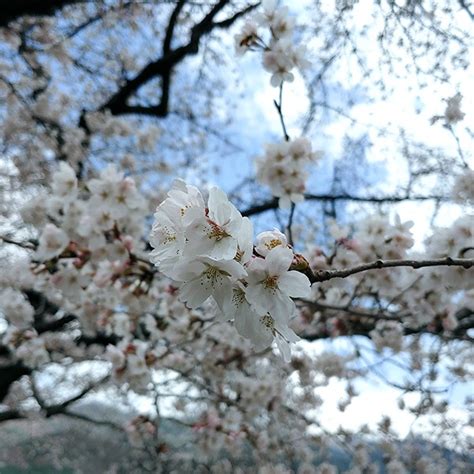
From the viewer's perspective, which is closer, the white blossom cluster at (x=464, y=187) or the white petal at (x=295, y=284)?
the white petal at (x=295, y=284)

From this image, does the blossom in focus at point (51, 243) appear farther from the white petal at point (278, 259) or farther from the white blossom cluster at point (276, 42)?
the white petal at point (278, 259)

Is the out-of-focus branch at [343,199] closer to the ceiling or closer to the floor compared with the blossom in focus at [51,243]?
closer to the ceiling

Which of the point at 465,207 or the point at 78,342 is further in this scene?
the point at 78,342

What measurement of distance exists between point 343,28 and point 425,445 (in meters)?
4.69

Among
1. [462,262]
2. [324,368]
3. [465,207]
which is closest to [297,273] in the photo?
[462,262]

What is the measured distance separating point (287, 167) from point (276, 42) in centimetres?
56

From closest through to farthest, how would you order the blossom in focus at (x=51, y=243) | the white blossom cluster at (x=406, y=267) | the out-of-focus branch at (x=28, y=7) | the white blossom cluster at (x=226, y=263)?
the white blossom cluster at (x=226, y=263), the white blossom cluster at (x=406, y=267), the blossom in focus at (x=51, y=243), the out-of-focus branch at (x=28, y=7)

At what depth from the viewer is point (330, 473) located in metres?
4.02

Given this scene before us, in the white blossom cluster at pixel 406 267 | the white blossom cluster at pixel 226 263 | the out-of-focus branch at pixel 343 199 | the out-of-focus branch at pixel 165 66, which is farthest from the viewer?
the out-of-focus branch at pixel 165 66

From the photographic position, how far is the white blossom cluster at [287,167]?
6.66ft

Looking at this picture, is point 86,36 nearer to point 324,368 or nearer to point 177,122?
point 177,122

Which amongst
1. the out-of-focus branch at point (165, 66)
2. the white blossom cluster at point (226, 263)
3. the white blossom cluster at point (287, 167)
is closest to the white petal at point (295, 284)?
the white blossom cluster at point (226, 263)

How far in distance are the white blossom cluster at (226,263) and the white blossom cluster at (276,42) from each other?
1.43 metres

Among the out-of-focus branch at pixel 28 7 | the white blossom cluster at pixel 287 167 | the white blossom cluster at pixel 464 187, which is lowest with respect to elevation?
the white blossom cluster at pixel 287 167
